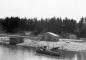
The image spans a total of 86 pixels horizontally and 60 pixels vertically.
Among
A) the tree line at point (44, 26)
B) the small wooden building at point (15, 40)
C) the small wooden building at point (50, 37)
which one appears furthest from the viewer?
the tree line at point (44, 26)

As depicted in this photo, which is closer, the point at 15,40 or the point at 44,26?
the point at 15,40

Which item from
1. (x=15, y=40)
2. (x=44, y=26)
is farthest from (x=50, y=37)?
(x=44, y=26)

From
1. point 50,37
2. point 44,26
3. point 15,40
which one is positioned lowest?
point 15,40

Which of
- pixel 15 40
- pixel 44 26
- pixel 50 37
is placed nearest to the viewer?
pixel 50 37

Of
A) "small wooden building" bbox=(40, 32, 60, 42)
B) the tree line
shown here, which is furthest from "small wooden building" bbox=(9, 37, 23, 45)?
the tree line

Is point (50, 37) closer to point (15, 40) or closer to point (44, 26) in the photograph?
point (15, 40)

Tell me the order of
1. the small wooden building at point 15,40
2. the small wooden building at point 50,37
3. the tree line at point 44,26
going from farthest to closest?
1. the tree line at point 44,26
2. the small wooden building at point 15,40
3. the small wooden building at point 50,37

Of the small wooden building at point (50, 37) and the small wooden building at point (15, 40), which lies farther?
the small wooden building at point (15, 40)

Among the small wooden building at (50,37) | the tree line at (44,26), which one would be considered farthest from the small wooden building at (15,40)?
the tree line at (44,26)

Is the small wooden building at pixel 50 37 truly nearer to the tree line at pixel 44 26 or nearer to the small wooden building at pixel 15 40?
the small wooden building at pixel 15 40

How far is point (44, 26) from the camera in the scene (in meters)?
123

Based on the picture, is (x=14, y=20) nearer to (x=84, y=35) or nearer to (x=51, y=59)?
(x=84, y=35)

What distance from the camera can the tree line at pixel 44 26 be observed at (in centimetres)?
11300

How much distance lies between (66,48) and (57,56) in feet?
43.7
